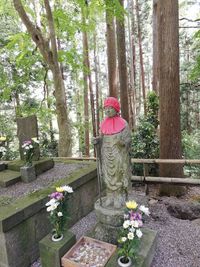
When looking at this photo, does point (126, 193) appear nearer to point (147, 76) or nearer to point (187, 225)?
point (187, 225)

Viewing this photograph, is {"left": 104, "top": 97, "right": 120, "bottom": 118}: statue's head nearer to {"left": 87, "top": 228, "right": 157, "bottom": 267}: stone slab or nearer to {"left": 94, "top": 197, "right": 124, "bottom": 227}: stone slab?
{"left": 94, "top": 197, "right": 124, "bottom": 227}: stone slab

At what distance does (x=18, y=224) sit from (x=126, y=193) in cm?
140

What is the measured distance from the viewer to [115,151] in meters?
2.82

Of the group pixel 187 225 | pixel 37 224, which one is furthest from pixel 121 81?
pixel 37 224

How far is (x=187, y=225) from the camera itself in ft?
11.8

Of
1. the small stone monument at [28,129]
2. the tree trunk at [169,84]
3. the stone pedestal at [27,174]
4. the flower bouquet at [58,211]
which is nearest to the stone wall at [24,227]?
the flower bouquet at [58,211]

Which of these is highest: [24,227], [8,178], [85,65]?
[85,65]

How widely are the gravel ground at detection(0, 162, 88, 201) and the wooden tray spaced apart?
1.23 metres

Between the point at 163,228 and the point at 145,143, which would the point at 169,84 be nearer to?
the point at 145,143

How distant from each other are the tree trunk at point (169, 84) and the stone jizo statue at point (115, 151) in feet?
6.60

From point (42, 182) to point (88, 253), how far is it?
1644 mm

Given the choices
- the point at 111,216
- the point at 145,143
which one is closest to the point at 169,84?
the point at 145,143

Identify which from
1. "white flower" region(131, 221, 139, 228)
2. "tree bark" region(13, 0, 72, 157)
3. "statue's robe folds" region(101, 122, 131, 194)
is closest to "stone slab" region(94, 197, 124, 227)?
"statue's robe folds" region(101, 122, 131, 194)

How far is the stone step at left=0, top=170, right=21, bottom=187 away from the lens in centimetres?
382
